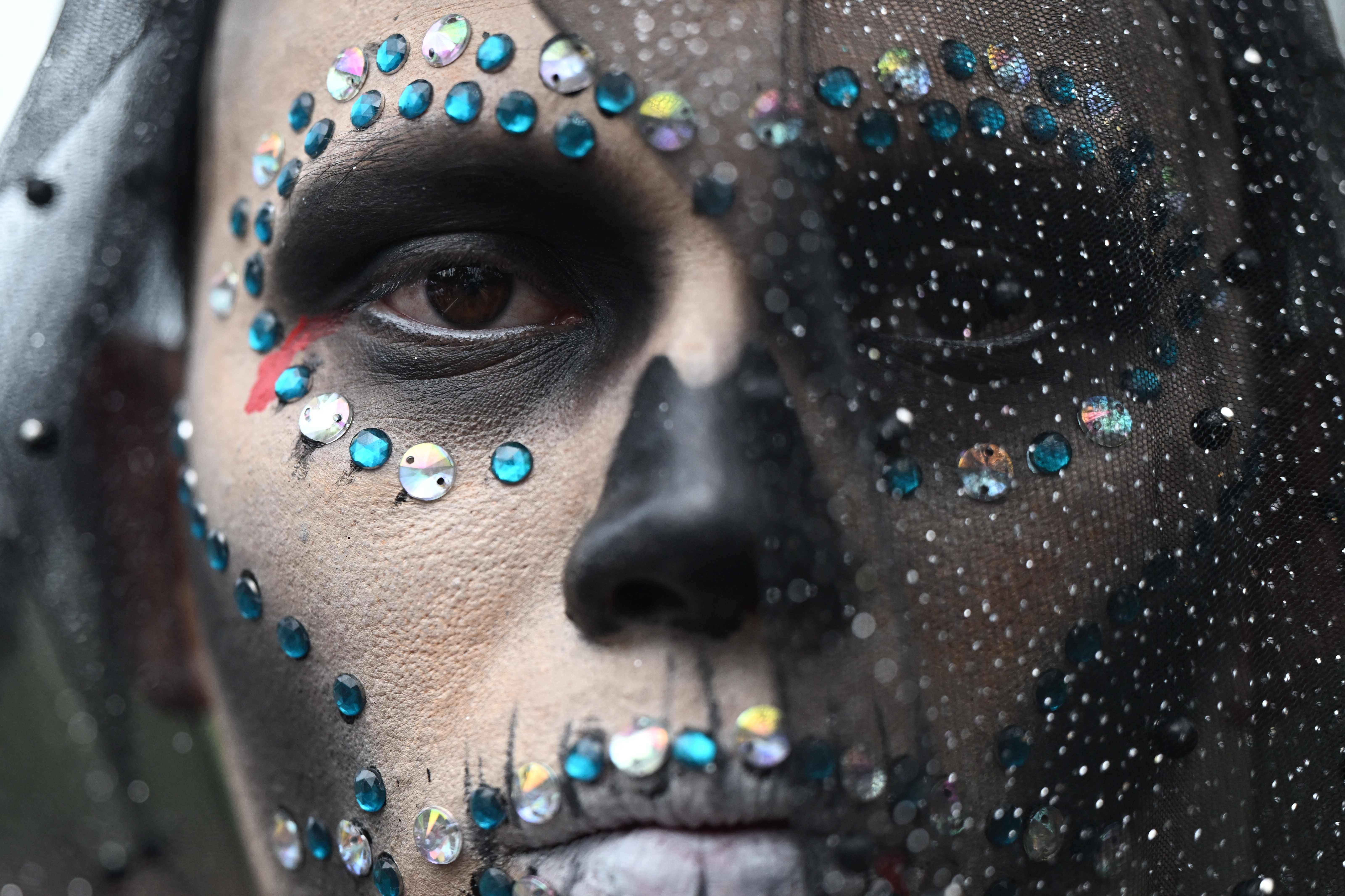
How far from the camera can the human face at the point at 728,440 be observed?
0.86 metres

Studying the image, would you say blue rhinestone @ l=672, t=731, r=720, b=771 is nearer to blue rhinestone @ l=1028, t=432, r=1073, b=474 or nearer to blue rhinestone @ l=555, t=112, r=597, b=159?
blue rhinestone @ l=1028, t=432, r=1073, b=474

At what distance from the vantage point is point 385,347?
1096 millimetres

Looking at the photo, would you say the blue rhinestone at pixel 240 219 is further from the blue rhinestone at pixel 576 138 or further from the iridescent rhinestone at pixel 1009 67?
the iridescent rhinestone at pixel 1009 67

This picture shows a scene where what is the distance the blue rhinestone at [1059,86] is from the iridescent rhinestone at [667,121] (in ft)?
1.06

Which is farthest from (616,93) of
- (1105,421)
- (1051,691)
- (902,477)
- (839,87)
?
(1051,691)

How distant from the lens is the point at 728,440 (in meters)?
0.88

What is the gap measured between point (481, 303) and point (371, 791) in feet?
1.49

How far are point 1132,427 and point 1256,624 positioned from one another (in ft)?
0.75

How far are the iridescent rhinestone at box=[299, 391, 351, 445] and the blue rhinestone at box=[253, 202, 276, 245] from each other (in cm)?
18

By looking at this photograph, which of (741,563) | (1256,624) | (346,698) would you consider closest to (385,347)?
(346,698)

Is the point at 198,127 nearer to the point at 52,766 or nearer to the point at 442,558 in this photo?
the point at 442,558

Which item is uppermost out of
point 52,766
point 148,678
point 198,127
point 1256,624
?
point 198,127

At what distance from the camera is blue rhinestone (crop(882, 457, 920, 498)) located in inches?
35.8

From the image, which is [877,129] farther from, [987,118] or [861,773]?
[861,773]
